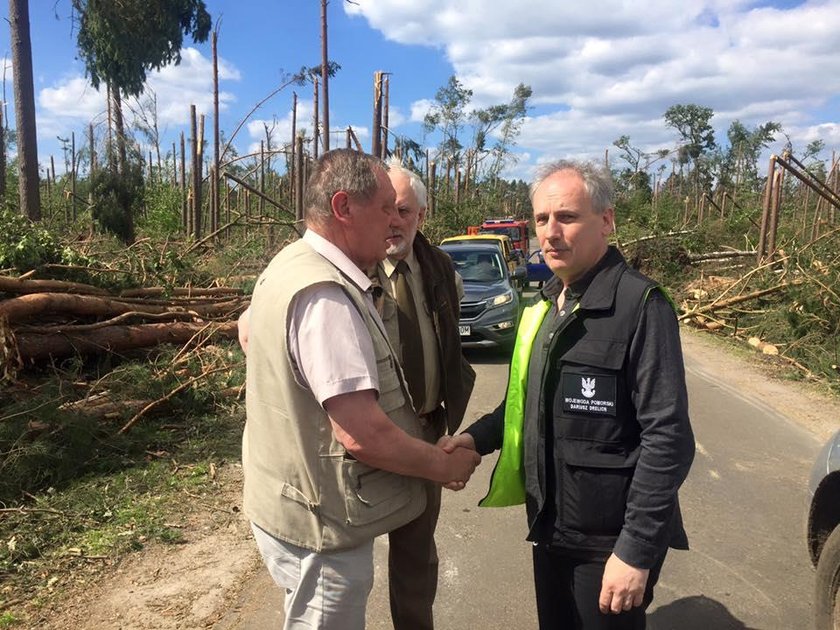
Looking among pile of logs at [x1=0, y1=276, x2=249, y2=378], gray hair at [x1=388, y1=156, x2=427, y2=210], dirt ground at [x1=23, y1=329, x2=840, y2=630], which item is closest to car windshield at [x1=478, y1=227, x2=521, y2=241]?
pile of logs at [x1=0, y1=276, x2=249, y2=378]

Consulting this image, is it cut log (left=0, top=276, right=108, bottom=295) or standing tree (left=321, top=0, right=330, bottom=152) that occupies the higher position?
standing tree (left=321, top=0, right=330, bottom=152)

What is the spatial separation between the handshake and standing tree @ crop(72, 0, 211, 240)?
615 inches

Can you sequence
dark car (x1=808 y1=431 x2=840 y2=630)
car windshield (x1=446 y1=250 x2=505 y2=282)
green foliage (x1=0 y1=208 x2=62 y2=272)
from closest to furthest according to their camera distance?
dark car (x1=808 y1=431 x2=840 y2=630)
green foliage (x1=0 y1=208 x2=62 y2=272)
car windshield (x1=446 y1=250 x2=505 y2=282)

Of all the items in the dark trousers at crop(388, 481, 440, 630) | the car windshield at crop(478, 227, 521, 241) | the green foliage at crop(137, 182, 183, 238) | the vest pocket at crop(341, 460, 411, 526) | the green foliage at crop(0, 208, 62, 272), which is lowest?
the dark trousers at crop(388, 481, 440, 630)

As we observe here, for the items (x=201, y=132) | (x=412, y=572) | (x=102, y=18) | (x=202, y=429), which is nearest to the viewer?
(x=412, y=572)

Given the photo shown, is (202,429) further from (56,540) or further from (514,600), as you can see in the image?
(514,600)

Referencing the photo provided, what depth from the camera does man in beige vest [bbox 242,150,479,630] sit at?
5.04 feet

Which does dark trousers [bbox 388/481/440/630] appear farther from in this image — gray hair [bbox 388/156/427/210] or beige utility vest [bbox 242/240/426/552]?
gray hair [bbox 388/156/427/210]

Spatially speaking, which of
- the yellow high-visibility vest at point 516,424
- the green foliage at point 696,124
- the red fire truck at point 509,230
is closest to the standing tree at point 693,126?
the green foliage at point 696,124

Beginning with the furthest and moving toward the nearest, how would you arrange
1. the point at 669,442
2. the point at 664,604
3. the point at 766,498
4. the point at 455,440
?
1. the point at 766,498
2. the point at 664,604
3. the point at 455,440
4. the point at 669,442

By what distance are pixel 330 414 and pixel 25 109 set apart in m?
11.7

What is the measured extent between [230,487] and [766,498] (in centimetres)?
399

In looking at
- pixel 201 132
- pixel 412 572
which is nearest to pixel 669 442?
pixel 412 572

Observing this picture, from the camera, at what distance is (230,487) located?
4.61 metres
